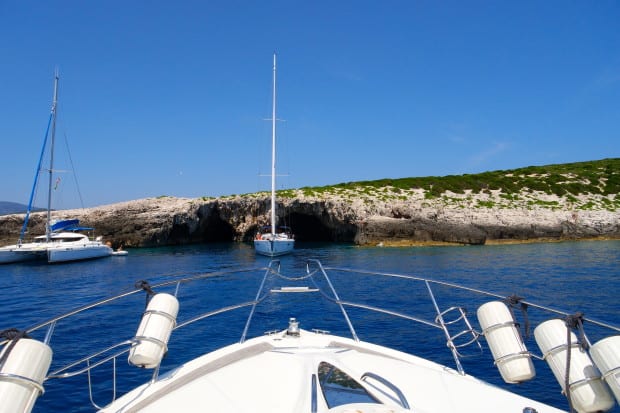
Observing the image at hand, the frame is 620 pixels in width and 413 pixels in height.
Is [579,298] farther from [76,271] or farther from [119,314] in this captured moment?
[76,271]

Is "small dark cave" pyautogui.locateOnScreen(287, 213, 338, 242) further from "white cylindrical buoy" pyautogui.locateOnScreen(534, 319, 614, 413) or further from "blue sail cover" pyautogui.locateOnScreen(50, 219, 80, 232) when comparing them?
"white cylindrical buoy" pyautogui.locateOnScreen(534, 319, 614, 413)

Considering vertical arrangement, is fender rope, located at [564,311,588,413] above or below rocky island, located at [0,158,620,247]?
below

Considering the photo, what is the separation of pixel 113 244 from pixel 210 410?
50.1 m

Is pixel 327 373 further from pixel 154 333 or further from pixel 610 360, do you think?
pixel 610 360

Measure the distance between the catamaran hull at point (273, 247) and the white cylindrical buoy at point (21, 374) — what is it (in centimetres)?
3106

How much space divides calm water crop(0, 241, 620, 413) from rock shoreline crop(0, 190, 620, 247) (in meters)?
8.86

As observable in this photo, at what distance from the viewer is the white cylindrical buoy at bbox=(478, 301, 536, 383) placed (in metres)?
4.43

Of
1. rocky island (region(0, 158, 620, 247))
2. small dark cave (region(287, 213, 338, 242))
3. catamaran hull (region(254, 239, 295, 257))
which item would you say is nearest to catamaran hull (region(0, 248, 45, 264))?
rocky island (region(0, 158, 620, 247))

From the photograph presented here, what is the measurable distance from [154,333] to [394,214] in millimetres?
42727

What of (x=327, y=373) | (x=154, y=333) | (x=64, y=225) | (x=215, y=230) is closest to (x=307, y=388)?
(x=327, y=373)

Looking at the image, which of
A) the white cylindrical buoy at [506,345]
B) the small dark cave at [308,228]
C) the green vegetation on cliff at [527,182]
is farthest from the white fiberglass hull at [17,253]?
the white cylindrical buoy at [506,345]

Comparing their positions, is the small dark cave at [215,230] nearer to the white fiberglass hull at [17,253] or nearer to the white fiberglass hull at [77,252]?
the white fiberglass hull at [77,252]

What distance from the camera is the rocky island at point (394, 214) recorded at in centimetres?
4353

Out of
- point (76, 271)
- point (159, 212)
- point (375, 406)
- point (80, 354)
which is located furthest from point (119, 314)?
point (159, 212)
